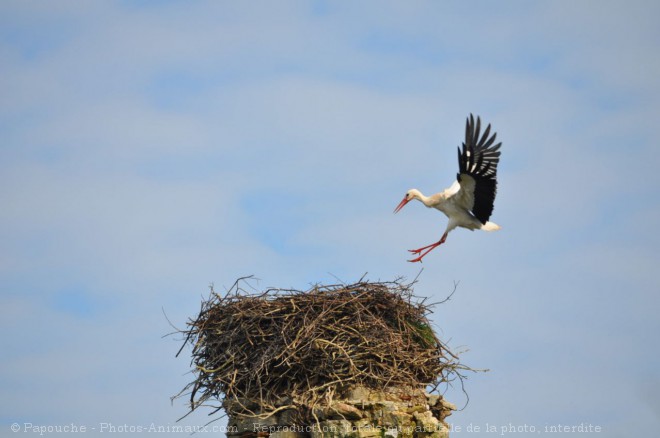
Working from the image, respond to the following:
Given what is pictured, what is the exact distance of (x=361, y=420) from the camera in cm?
1021

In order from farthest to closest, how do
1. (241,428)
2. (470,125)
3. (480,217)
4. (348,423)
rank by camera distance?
(480,217), (470,125), (241,428), (348,423)

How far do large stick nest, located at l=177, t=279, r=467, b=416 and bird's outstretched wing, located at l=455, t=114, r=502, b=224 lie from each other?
8.08 ft

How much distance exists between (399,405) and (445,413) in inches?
37.9

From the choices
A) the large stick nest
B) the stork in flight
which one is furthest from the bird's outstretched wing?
the large stick nest

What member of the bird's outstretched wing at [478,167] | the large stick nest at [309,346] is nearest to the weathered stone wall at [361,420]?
the large stick nest at [309,346]

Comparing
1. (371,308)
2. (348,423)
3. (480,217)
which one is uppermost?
(480,217)

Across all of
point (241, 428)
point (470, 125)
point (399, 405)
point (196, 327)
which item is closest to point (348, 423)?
point (399, 405)

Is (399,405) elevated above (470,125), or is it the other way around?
(470,125)

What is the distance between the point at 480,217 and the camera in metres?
13.9

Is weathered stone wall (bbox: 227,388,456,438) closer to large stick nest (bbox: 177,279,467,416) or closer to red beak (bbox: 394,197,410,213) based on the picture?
large stick nest (bbox: 177,279,467,416)

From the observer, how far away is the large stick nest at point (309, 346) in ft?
33.8

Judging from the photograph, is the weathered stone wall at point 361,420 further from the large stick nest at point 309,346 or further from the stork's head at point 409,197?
the stork's head at point 409,197

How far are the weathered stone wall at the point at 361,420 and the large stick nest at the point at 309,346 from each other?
121 millimetres

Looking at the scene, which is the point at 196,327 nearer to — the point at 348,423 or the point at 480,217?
the point at 348,423
